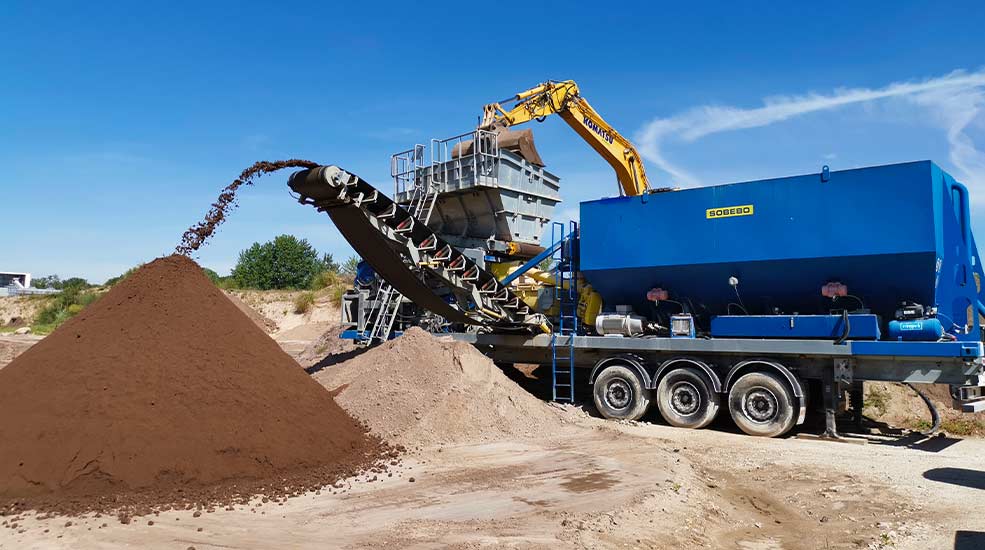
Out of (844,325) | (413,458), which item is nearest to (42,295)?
(413,458)

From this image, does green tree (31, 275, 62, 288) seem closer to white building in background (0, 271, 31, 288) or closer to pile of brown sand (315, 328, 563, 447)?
white building in background (0, 271, 31, 288)

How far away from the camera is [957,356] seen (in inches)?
356

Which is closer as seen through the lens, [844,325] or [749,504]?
[749,504]

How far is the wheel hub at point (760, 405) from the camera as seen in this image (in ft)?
34.2

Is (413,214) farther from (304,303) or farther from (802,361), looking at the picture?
(304,303)

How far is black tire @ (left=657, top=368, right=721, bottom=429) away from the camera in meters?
10.9

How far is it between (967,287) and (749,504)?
20.3 ft

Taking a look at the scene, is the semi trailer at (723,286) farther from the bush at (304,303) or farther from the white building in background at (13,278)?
the white building in background at (13,278)

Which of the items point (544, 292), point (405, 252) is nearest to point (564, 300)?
point (544, 292)

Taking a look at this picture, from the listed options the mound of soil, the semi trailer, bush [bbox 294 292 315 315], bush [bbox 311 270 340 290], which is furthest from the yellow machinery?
bush [bbox 311 270 340 290]

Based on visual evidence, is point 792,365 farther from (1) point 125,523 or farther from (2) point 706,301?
(1) point 125,523

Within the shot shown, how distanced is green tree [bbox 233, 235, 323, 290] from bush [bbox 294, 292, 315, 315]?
597 inches

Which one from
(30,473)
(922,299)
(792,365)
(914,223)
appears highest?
(914,223)

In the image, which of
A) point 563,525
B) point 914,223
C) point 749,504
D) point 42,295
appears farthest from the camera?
point 42,295
